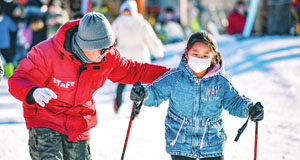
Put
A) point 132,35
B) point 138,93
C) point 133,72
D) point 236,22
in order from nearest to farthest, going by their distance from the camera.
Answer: point 138,93 < point 133,72 < point 132,35 < point 236,22

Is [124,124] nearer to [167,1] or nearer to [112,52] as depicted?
[112,52]

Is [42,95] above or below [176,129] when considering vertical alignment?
above

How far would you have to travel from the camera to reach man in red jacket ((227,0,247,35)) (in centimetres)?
1316

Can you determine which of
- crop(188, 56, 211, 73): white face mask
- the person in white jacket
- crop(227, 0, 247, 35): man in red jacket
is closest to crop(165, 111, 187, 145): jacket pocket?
crop(188, 56, 211, 73): white face mask

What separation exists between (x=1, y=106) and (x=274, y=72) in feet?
18.9

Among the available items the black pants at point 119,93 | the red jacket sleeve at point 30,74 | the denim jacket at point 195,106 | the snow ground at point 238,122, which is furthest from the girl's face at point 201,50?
the black pants at point 119,93

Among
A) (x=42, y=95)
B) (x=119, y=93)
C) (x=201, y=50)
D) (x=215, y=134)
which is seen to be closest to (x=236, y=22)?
(x=119, y=93)

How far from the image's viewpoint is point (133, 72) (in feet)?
11.0

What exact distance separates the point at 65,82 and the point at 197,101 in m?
0.98

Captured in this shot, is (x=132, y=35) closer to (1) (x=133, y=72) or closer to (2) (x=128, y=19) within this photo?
(2) (x=128, y=19)

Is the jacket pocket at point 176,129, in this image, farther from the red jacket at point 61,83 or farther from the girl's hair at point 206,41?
the red jacket at point 61,83

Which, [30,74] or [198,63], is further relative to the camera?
[198,63]

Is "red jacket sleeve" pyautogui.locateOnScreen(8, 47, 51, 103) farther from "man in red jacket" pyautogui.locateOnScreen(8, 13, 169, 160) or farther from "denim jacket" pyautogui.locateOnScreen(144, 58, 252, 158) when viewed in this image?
"denim jacket" pyautogui.locateOnScreen(144, 58, 252, 158)

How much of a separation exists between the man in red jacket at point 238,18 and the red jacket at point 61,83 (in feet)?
35.6
